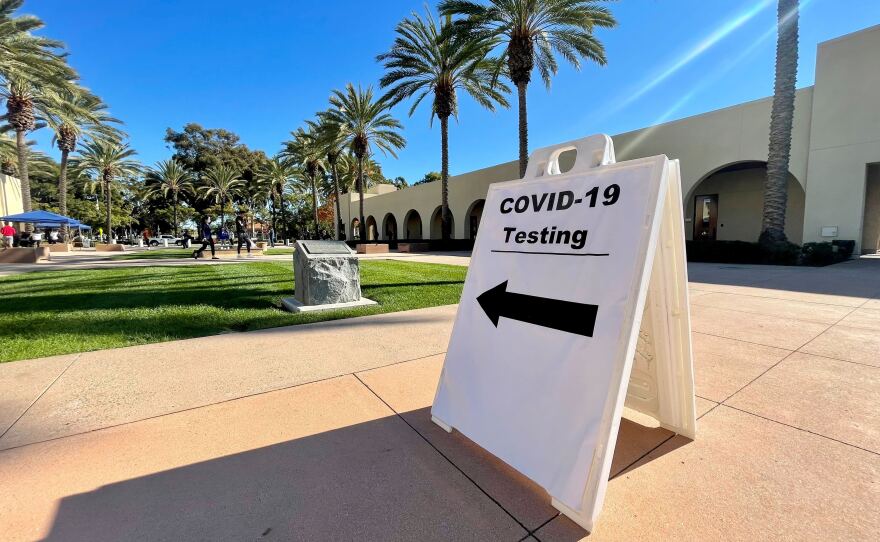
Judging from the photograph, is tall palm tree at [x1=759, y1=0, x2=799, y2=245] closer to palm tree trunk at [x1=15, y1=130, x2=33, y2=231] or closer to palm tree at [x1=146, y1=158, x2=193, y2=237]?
palm tree trunk at [x1=15, y1=130, x2=33, y2=231]

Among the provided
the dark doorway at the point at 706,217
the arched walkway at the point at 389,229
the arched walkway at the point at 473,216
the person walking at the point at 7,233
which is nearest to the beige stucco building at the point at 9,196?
the person walking at the point at 7,233

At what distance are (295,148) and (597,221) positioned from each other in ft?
127

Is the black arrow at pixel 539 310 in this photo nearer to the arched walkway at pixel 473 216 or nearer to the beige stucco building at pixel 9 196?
the arched walkway at pixel 473 216

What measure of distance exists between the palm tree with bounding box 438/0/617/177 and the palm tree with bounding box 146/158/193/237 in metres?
51.2

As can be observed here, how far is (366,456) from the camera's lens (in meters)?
2.28

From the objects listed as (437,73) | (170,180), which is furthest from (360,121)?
(170,180)

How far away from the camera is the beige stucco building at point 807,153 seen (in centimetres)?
1338

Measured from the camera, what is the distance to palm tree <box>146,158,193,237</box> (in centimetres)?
5225

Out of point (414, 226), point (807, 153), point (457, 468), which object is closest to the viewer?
point (457, 468)

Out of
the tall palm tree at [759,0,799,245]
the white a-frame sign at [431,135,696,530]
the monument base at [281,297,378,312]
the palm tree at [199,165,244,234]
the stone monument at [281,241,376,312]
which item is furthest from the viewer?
the palm tree at [199,165,244,234]

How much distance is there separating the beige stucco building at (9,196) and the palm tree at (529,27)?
34.2 meters

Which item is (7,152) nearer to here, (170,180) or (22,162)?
(22,162)

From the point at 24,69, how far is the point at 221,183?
33.1 metres

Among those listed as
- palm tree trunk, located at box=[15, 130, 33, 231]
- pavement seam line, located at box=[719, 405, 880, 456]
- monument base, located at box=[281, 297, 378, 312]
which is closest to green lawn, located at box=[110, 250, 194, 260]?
palm tree trunk, located at box=[15, 130, 33, 231]
